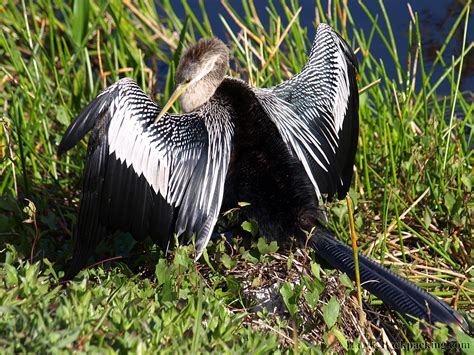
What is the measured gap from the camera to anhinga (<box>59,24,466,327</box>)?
3279 millimetres

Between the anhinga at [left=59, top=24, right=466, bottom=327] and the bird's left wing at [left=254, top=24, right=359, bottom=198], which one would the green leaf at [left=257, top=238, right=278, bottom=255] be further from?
the bird's left wing at [left=254, top=24, right=359, bottom=198]

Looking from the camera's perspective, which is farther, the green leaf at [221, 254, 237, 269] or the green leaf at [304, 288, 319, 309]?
the green leaf at [221, 254, 237, 269]

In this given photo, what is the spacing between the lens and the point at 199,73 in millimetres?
3824

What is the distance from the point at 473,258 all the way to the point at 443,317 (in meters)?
0.89

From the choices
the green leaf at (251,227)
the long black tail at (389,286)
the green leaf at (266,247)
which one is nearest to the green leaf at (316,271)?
the long black tail at (389,286)

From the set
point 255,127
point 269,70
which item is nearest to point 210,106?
point 255,127

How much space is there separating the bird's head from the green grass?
2.35ft

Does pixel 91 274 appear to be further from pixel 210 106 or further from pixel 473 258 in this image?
pixel 473 258

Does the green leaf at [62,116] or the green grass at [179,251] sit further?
the green leaf at [62,116]

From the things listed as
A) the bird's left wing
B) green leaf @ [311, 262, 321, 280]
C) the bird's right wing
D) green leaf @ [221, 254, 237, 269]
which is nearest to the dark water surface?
the bird's left wing

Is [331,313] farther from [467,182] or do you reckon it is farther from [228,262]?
[467,182]

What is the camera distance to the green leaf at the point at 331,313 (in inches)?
109

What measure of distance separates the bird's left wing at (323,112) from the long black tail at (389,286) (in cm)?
34

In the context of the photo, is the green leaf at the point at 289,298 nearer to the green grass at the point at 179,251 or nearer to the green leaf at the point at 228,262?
the green grass at the point at 179,251
